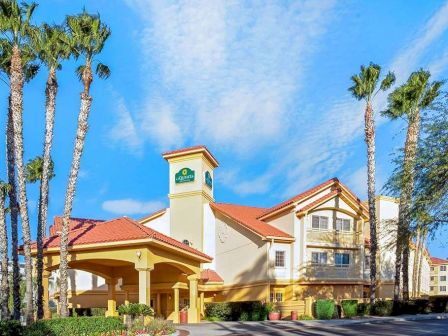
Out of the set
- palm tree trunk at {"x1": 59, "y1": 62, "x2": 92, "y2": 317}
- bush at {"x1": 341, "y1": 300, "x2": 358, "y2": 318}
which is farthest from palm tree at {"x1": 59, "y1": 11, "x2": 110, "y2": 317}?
bush at {"x1": 341, "y1": 300, "x2": 358, "y2": 318}

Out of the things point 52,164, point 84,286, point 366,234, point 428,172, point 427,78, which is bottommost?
point 84,286

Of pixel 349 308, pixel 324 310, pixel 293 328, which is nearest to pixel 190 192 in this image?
pixel 324 310

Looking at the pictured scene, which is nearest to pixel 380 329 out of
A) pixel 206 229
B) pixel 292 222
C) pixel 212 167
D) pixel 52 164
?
pixel 292 222

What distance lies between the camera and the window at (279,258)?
4059cm

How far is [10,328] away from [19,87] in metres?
12.0

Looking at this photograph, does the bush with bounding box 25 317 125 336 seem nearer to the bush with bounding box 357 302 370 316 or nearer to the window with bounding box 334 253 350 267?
the bush with bounding box 357 302 370 316

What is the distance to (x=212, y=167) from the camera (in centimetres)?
4531

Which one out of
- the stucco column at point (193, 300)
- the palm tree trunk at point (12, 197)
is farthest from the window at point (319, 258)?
the palm tree trunk at point (12, 197)

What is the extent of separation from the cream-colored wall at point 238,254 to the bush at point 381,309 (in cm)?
795

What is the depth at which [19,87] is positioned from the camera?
971 inches

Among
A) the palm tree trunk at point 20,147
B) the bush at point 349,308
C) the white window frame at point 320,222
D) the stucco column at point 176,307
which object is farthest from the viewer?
the white window frame at point 320,222

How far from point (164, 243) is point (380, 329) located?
11.6m

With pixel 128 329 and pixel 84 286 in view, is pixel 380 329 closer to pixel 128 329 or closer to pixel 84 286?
pixel 128 329

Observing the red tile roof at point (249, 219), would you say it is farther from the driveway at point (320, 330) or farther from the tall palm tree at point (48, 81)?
the tall palm tree at point (48, 81)
